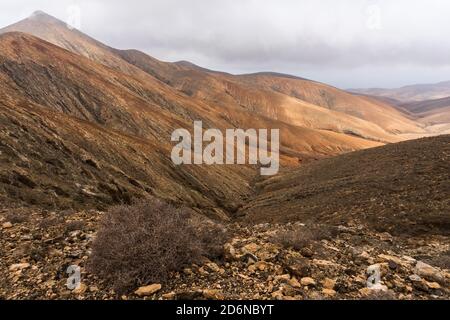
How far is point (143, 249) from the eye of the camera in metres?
6.04

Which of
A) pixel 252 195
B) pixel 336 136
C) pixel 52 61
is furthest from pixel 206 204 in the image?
pixel 336 136

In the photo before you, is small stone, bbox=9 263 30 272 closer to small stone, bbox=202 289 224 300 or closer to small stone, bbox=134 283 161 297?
small stone, bbox=134 283 161 297

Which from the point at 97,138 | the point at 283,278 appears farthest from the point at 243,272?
the point at 97,138

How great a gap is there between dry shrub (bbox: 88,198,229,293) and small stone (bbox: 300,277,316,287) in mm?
1794

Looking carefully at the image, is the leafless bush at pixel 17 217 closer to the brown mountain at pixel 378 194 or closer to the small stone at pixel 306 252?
the small stone at pixel 306 252

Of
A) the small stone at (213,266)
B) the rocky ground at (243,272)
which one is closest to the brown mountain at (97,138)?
the rocky ground at (243,272)

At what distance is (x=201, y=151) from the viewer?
133 ft

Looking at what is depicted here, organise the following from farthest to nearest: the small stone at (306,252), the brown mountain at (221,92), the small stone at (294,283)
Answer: the brown mountain at (221,92)
the small stone at (306,252)
the small stone at (294,283)

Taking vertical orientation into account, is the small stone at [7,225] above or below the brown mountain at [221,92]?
below

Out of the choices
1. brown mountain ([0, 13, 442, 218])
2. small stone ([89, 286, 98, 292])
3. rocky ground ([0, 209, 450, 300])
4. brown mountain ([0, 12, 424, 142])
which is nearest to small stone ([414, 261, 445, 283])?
rocky ground ([0, 209, 450, 300])

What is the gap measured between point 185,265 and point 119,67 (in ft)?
375

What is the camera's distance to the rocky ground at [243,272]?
5.88 meters

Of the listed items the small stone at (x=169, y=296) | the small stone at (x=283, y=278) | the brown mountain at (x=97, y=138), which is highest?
the brown mountain at (x=97, y=138)

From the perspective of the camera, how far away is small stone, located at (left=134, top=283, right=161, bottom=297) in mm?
5699
